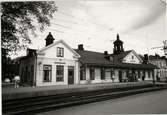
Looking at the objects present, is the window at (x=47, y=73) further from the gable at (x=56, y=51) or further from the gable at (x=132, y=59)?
the gable at (x=132, y=59)

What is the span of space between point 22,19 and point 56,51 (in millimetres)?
5995

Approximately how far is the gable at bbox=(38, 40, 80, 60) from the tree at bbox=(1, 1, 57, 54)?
4068mm

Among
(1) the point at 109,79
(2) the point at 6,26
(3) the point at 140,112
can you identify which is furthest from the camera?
(1) the point at 109,79

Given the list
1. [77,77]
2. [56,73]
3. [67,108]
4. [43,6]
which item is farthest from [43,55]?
[67,108]

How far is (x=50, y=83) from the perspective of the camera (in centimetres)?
1393

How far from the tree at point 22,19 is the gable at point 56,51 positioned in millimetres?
4068

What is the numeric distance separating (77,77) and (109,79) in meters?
4.82

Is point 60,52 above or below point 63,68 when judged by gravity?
above

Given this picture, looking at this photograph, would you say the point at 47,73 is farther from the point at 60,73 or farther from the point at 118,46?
the point at 118,46

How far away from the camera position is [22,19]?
902 centimetres

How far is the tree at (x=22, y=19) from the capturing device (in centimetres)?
809

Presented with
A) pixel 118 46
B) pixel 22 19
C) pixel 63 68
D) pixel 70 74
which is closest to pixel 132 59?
pixel 118 46

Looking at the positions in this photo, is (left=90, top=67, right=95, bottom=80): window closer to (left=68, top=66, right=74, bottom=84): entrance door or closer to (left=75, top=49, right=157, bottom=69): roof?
(left=75, top=49, right=157, bottom=69): roof

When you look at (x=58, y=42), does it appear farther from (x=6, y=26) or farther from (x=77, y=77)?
(x=6, y=26)
